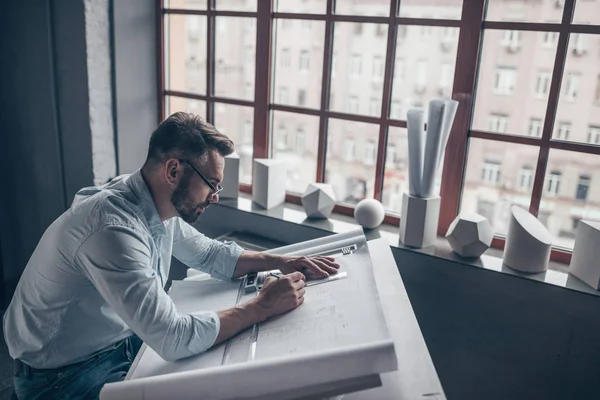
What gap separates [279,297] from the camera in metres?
1.36

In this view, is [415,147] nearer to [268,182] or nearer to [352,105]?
[352,105]

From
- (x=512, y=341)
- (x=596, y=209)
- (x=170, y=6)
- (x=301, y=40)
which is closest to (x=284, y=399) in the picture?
(x=512, y=341)

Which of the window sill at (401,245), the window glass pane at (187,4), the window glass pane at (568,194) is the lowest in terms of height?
the window sill at (401,245)

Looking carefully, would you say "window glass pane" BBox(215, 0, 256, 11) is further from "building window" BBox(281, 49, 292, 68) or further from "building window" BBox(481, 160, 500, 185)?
"building window" BBox(481, 160, 500, 185)

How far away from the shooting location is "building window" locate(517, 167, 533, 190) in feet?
6.54

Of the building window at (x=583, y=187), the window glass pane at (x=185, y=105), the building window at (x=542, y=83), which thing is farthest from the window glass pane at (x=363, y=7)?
the building window at (x=583, y=187)

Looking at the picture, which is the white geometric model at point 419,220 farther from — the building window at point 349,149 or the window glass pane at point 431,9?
the window glass pane at point 431,9

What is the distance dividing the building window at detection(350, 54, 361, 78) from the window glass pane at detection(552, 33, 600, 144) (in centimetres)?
78

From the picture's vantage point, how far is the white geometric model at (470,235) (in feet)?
6.19

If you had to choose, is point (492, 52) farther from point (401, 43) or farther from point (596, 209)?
point (596, 209)

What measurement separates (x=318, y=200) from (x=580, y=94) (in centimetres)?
105

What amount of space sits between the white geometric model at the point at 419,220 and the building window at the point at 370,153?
334 millimetres

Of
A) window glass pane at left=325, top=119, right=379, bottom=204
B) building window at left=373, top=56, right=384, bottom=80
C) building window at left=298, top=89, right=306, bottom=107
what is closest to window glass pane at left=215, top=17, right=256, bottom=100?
building window at left=298, top=89, right=306, bottom=107

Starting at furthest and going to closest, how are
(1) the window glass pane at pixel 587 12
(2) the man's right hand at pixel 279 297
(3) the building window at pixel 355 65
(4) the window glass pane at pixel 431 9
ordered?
(3) the building window at pixel 355 65, (4) the window glass pane at pixel 431 9, (1) the window glass pane at pixel 587 12, (2) the man's right hand at pixel 279 297
